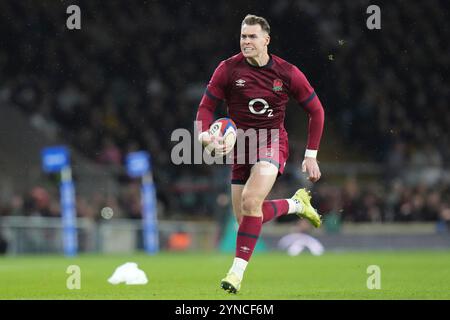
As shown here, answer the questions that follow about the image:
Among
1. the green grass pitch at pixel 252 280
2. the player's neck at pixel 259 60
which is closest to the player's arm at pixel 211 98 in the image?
the player's neck at pixel 259 60

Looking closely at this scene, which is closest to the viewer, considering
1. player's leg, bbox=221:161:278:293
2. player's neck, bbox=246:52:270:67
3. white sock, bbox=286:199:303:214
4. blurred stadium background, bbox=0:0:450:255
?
player's leg, bbox=221:161:278:293

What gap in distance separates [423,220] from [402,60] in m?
4.28

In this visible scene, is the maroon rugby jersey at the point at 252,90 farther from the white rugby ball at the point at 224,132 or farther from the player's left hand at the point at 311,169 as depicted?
the player's left hand at the point at 311,169

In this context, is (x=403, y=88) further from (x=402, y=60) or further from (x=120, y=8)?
(x=120, y=8)

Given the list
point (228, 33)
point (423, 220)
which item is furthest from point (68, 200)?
point (423, 220)

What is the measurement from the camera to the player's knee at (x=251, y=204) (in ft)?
29.7

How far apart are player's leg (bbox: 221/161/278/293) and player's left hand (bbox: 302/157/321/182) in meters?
0.42

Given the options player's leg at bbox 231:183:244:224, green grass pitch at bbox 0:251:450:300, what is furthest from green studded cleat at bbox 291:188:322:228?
player's leg at bbox 231:183:244:224

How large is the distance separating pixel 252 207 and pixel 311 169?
80 cm

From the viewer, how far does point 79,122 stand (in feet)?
80.6

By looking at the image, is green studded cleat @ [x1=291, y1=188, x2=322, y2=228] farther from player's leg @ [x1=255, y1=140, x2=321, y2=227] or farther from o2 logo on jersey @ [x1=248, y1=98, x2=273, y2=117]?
o2 logo on jersey @ [x1=248, y1=98, x2=273, y2=117]

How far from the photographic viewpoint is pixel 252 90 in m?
9.37

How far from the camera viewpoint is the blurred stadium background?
70.5 feet
